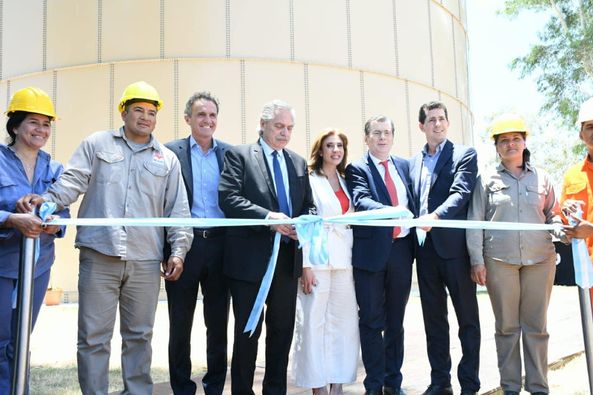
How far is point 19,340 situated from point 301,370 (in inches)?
74.9

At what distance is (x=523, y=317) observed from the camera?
409 cm

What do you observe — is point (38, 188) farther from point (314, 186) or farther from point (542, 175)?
point (542, 175)

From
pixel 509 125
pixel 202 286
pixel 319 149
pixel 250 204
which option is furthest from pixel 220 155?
pixel 509 125

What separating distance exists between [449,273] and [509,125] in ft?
3.81

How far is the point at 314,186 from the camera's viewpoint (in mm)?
4352

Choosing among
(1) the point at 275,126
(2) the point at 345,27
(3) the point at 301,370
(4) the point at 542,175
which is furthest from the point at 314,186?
(2) the point at 345,27

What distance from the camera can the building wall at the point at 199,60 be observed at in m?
12.8

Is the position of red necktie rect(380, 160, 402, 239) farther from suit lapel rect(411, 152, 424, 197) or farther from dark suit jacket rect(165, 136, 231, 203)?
dark suit jacket rect(165, 136, 231, 203)

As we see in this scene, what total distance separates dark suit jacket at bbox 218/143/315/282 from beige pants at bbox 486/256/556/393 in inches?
58.8

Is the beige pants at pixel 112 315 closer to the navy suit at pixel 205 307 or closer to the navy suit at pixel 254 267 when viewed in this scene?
the navy suit at pixel 205 307

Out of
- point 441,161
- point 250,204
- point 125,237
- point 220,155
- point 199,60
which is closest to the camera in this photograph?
point 125,237

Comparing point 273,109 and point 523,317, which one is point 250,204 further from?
point 523,317

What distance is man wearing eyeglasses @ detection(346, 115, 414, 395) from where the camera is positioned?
4.14 meters

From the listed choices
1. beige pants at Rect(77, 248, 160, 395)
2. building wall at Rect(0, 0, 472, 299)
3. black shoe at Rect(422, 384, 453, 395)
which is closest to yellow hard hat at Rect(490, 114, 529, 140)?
black shoe at Rect(422, 384, 453, 395)
